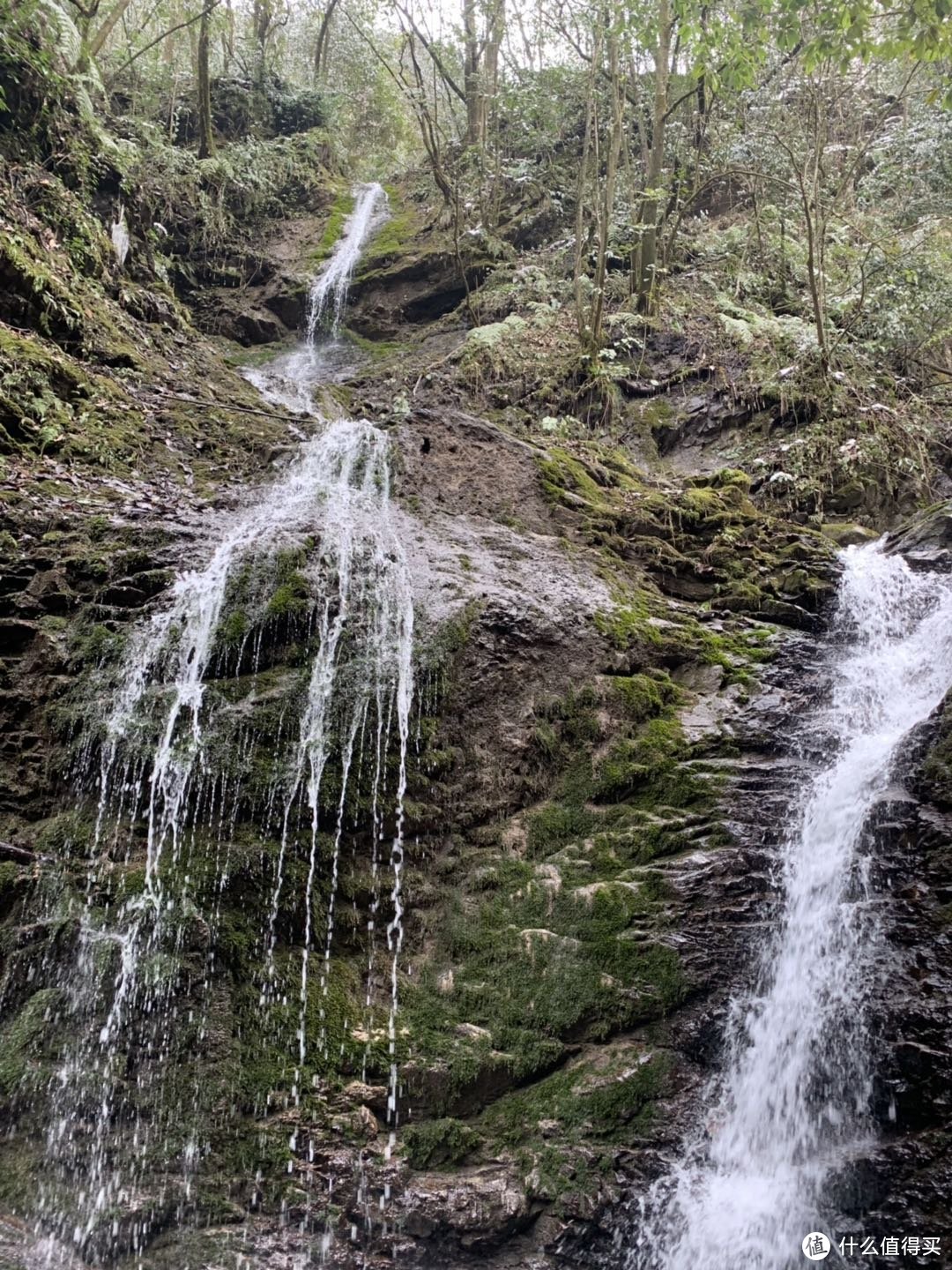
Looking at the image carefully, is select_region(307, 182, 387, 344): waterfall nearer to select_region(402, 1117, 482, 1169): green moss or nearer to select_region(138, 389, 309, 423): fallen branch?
select_region(138, 389, 309, 423): fallen branch

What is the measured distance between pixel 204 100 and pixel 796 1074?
63.4ft

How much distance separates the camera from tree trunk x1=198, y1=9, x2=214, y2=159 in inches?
631

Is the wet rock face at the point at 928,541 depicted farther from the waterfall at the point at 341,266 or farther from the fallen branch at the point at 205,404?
the waterfall at the point at 341,266

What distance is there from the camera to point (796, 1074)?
455 centimetres

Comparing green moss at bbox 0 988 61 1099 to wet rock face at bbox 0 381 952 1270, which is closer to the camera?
wet rock face at bbox 0 381 952 1270

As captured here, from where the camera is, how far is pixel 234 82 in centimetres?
1912

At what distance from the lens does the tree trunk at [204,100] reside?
16.0m

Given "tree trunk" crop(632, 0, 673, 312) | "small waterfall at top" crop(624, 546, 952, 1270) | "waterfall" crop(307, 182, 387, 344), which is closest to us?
"small waterfall at top" crop(624, 546, 952, 1270)

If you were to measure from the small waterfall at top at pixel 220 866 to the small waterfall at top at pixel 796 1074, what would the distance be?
1.71 metres

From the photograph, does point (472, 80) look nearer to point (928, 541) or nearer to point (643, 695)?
point (928, 541)

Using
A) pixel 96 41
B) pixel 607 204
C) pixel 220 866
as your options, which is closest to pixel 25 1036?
pixel 220 866

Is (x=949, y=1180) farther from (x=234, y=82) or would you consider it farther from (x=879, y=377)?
(x=234, y=82)

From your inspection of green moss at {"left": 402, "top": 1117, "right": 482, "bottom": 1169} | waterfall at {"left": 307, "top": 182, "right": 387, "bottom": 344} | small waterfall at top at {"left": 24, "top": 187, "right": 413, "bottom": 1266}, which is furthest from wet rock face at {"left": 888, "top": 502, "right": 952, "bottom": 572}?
waterfall at {"left": 307, "top": 182, "right": 387, "bottom": 344}

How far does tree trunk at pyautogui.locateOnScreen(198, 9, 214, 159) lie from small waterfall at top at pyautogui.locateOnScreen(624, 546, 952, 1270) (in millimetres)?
17442
